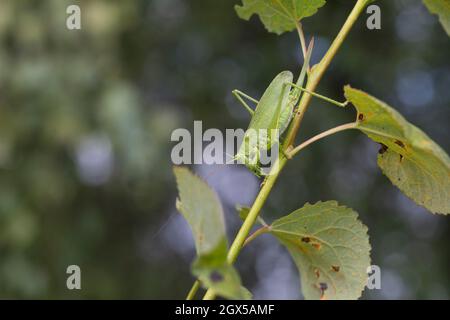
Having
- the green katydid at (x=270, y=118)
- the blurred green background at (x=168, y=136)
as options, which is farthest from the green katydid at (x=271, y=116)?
the blurred green background at (x=168, y=136)

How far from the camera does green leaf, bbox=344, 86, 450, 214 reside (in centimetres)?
36

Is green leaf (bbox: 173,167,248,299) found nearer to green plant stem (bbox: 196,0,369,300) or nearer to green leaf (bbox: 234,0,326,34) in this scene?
green plant stem (bbox: 196,0,369,300)

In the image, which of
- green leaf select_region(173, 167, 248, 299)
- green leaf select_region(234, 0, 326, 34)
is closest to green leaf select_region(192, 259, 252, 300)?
green leaf select_region(173, 167, 248, 299)

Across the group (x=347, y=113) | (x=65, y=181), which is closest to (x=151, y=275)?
(x=65, y=181)

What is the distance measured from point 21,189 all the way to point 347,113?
3.50 ft

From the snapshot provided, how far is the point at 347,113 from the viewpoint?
2.19m

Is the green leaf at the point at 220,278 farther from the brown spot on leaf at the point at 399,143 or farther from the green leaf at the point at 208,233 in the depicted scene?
the brown spot on leaf at the point at 399,143

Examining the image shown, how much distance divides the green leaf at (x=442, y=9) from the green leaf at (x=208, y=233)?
0.59 ft

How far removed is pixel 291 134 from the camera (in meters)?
0.38

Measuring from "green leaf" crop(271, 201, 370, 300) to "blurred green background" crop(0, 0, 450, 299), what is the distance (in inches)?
52.1

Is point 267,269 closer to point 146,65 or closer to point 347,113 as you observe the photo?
point 347,113

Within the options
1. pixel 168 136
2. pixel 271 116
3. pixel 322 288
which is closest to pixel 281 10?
pixel 271 116

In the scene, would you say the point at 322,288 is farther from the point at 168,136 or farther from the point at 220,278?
the point at 168,136

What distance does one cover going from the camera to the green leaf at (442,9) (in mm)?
379
